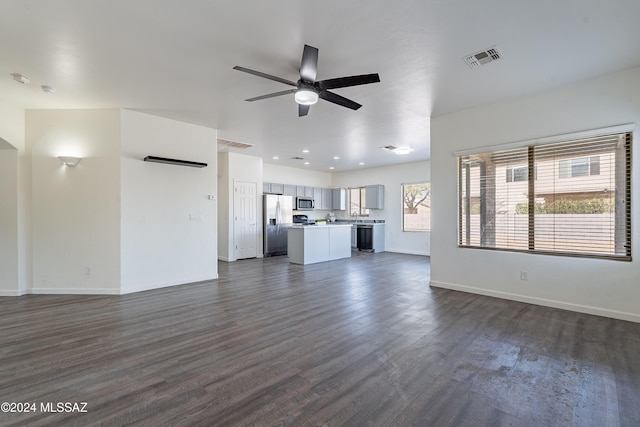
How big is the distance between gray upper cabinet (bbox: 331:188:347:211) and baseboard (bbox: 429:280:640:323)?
6030mm

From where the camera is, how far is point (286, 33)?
2.60m

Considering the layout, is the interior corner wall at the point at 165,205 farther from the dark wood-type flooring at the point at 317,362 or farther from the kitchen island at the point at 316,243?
the kitchen island at the point at 316,243

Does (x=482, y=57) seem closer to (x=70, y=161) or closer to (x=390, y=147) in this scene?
(x=390, y=147)

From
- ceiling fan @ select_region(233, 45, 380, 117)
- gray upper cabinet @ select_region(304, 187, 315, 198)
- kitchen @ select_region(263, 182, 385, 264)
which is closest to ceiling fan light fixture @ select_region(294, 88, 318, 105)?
ceiling fan @ select_region(233, 45, 380, 117)

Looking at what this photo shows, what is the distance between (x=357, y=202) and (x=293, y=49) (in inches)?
320

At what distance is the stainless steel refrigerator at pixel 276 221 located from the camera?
840 cm

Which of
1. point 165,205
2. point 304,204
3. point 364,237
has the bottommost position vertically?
point 364,237

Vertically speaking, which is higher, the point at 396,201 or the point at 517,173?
the point at 517,173

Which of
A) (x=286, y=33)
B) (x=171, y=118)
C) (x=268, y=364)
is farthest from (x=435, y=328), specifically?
(x=171, y=118)

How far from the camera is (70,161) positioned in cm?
441

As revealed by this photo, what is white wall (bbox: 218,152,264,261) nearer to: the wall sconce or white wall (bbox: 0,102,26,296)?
the wall sconce

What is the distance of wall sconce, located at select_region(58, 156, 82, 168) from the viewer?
14.4 ft

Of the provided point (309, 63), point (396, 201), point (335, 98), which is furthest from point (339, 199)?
point (309, 63)

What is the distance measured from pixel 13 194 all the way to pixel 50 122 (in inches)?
48.0
